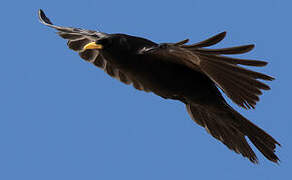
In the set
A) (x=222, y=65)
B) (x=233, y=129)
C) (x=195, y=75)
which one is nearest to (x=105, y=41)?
(x=195, y=75)

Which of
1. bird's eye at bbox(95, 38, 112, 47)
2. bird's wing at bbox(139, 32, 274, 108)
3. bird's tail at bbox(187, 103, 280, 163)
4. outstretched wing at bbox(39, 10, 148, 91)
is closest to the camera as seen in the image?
bird's wing at bbox(139, 32, 274, 108)

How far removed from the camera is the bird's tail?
5.33 m

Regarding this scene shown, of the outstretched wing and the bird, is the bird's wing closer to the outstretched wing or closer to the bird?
the bird

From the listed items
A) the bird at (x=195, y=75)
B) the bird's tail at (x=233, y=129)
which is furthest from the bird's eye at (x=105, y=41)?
the bird's tail at (x=233, y=129)

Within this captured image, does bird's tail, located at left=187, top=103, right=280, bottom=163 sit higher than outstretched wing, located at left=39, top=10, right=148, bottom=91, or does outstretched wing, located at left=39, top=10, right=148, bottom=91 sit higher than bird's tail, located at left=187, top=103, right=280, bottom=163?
outstretched wing, located at left=39, top=10, right=148, bottom=91

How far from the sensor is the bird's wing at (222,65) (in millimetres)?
4484

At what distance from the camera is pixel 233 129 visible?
5562 millimetres

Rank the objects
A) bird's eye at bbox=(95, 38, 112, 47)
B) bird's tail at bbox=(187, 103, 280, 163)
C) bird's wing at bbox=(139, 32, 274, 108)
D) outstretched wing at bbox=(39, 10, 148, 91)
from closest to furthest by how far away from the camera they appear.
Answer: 1. bird's wing at bbox=(139, 32, 274, 108)
2. bird's eye at bbox=(95, 38, 112, 47)
3. bird's tail at bbox=(187, 103, 280, 163)
4. outstretched wing at bbox=(39, 10, 148, 91)

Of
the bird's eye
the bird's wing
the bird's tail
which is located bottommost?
the bird's tail

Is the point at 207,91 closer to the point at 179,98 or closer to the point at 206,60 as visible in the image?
the point at 179,98

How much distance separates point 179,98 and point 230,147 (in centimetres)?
81

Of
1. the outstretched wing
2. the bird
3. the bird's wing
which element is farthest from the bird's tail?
the outstretched wing

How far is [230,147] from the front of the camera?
5633mm

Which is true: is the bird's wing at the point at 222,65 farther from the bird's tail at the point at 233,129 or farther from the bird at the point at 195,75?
the bird's tail at the point at 233,129
